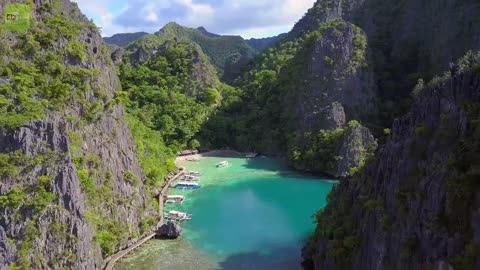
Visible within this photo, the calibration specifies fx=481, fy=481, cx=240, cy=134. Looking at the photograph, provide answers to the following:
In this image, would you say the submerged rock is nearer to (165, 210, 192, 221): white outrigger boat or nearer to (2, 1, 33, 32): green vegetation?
(165, 210, 192, 221): white outrigger boat

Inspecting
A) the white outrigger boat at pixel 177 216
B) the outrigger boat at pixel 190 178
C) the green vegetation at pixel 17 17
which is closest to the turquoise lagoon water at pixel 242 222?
the white outrigger boat at pixel 177 216

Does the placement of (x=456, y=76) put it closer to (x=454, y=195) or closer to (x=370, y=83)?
(x=454, y=195)

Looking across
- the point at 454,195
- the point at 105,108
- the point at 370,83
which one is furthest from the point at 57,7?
the point at 370,83

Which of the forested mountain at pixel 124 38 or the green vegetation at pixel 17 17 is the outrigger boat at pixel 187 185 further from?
the forested mountain at pixel 124 38

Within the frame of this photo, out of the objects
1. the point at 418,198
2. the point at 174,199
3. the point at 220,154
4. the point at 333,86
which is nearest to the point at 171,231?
the point at 174,199

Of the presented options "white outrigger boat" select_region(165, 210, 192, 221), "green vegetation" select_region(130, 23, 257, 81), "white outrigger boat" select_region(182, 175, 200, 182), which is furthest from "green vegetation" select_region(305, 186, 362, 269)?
"green vegetation" select_region(130, 23, 257, 81)

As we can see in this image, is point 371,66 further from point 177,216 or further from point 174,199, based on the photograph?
point 177,216
